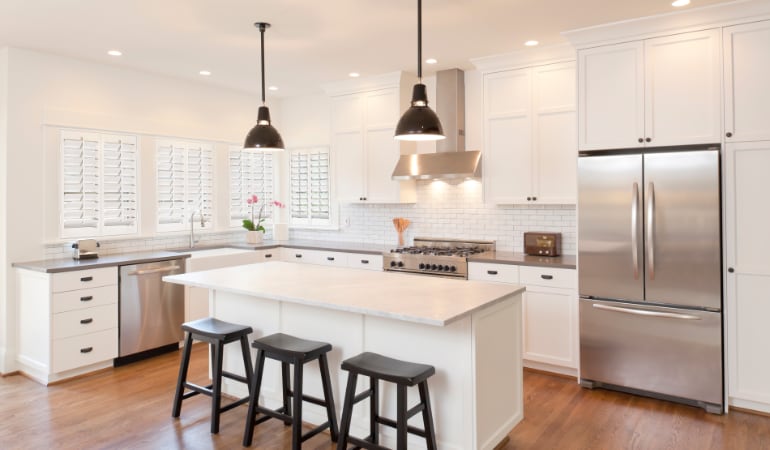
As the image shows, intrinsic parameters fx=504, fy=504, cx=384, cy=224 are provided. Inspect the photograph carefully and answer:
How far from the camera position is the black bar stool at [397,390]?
2.48m

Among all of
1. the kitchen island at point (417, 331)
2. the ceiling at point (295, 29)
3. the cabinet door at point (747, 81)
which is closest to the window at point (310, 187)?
the ceiling at point (295, 29)

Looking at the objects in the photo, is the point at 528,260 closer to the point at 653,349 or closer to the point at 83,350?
the point at 653,349

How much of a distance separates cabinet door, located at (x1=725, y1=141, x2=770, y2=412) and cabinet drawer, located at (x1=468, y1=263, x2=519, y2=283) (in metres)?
1.54

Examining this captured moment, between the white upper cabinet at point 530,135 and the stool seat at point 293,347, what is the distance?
251 centimetres

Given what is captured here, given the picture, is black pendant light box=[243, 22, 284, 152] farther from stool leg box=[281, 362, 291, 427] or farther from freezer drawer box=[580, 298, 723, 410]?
freezer drawer box=[580, 298, 723, 410]

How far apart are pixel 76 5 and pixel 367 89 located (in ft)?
9.47

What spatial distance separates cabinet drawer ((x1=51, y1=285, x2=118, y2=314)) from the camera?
4121 mm

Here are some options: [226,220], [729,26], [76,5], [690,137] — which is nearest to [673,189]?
[690,137]

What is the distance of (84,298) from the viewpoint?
4270 mm

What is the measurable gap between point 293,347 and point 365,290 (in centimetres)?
54

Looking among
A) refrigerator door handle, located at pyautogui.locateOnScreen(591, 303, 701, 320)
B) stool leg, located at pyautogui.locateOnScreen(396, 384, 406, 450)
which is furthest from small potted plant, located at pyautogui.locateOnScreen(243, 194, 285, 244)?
stool leg, located at pyautogui.locateOnScreen(396, 384, 406, 450)

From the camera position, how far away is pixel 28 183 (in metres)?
4.43

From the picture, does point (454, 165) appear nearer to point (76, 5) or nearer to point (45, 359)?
point (76, 5)

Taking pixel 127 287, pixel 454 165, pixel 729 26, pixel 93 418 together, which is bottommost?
pixel 93 418
